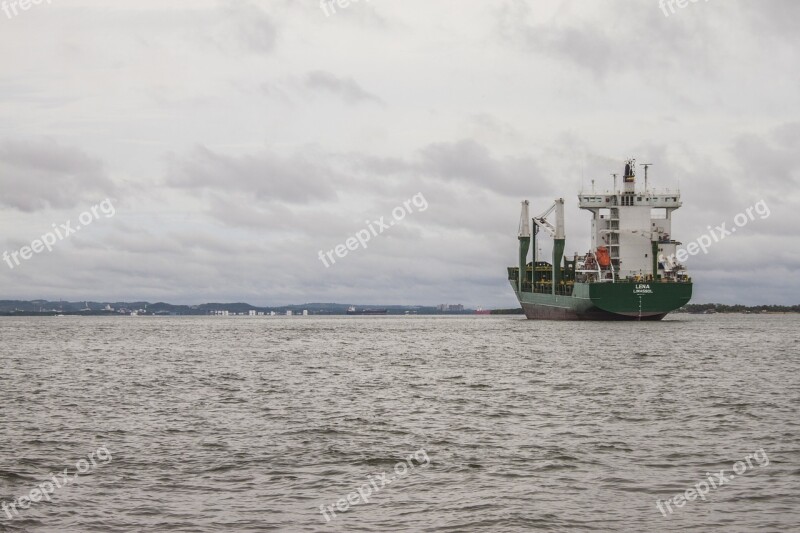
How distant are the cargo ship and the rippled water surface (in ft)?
193

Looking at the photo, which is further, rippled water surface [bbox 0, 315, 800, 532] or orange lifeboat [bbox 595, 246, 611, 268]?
orange lifeboat [bbox 595, 246, 611, 268]

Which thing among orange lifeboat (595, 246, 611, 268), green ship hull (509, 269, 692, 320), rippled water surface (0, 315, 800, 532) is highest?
orange lifeboat (595, 246, 611, 268)

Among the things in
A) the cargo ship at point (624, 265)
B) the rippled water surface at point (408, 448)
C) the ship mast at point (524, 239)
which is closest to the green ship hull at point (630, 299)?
the cargo ship at point (624, 265)

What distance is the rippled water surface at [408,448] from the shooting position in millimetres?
16250

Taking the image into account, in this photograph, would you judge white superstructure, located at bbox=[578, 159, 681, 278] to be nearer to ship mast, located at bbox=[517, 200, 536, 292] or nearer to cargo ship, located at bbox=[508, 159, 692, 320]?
cargo ship, located at bbox=[508, 159, 692, 320]

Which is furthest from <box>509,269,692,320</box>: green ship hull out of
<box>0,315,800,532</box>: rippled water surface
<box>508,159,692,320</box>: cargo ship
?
<box>0,315,800,532</box>: rippled water surface

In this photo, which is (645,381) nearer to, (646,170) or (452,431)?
(452,431)

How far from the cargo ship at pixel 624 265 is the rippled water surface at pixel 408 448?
58.8 meters

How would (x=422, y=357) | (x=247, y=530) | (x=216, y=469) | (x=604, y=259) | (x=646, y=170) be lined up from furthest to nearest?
(x=646, y=170), (x=604, y=259), (x=422, y=357), (x=216, y=469), (x=247, y=530)

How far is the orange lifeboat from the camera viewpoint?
114 m

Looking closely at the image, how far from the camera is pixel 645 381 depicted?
3978 centimetres

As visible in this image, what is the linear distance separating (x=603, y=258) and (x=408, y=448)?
95.0 metres

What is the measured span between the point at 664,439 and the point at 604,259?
3647 inches

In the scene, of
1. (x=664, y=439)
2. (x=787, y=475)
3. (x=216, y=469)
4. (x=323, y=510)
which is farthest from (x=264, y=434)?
(x=787, y=475)
